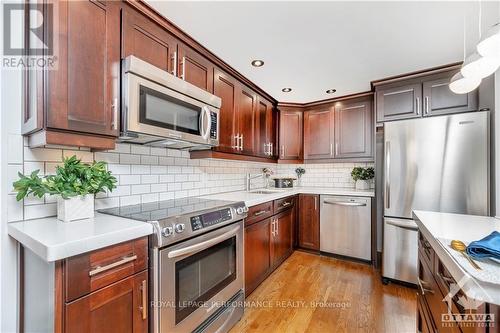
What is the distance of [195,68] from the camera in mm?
1940

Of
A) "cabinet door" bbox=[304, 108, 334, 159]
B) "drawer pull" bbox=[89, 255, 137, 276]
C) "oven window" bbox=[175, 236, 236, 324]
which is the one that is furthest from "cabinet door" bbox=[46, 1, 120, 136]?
"cabinet door" bbox=[304, 108, 334, 159]

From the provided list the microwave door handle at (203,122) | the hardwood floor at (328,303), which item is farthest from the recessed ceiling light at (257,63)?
the hardwood floor at (328,303)

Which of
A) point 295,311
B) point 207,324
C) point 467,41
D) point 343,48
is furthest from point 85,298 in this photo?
point 467,41

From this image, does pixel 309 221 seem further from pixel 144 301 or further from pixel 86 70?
A: pixel 86 70

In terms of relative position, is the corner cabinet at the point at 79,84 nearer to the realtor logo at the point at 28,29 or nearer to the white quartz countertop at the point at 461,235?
the realtor logo at the point at 28,29

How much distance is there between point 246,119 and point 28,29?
1906 mm

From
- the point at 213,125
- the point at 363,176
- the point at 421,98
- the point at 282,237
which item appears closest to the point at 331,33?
the point at 213,125

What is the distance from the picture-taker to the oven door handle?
4.28 ft

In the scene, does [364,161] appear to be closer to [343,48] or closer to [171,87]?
[343,48]

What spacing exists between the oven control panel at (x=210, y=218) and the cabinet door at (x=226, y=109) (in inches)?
28.5

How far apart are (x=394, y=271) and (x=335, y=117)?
2.13 meters

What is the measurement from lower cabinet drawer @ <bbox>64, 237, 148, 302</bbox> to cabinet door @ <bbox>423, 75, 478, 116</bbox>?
299 cm

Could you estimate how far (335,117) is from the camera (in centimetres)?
345

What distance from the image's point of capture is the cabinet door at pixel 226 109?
225 cm
